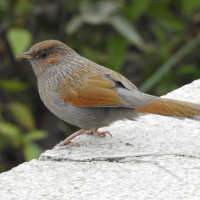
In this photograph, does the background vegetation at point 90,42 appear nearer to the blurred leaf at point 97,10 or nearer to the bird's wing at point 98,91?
the blurred leaf at point 97,10

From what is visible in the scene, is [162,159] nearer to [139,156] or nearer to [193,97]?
[139,156]

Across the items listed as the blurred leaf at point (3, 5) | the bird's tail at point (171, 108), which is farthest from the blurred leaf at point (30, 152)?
the bird's tail at point (171, 108)

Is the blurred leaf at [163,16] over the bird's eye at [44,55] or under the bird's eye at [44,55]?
over

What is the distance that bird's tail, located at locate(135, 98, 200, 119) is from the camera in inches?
148

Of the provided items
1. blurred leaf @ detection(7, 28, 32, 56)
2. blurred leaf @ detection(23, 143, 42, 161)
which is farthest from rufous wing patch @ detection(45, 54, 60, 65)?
blurred leaf @ detection(23, 143, 42, 161)

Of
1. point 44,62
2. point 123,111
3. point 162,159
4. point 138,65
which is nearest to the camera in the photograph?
point 162,159

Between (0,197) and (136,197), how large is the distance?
704 mm

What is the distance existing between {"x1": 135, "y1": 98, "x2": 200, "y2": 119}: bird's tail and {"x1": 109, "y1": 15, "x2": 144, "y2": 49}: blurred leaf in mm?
2401

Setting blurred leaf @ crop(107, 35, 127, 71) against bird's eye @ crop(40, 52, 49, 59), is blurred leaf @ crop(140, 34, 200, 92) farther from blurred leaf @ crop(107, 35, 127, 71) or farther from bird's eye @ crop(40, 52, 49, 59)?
bird's eye @ crop(40, 52, 49, 59)

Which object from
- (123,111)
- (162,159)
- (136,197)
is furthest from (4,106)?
(136,197)

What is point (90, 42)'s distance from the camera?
7027 mm

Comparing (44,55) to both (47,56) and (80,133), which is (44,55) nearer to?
(47,56)

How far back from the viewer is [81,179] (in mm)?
3273

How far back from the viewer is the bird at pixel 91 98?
394 centimetres
